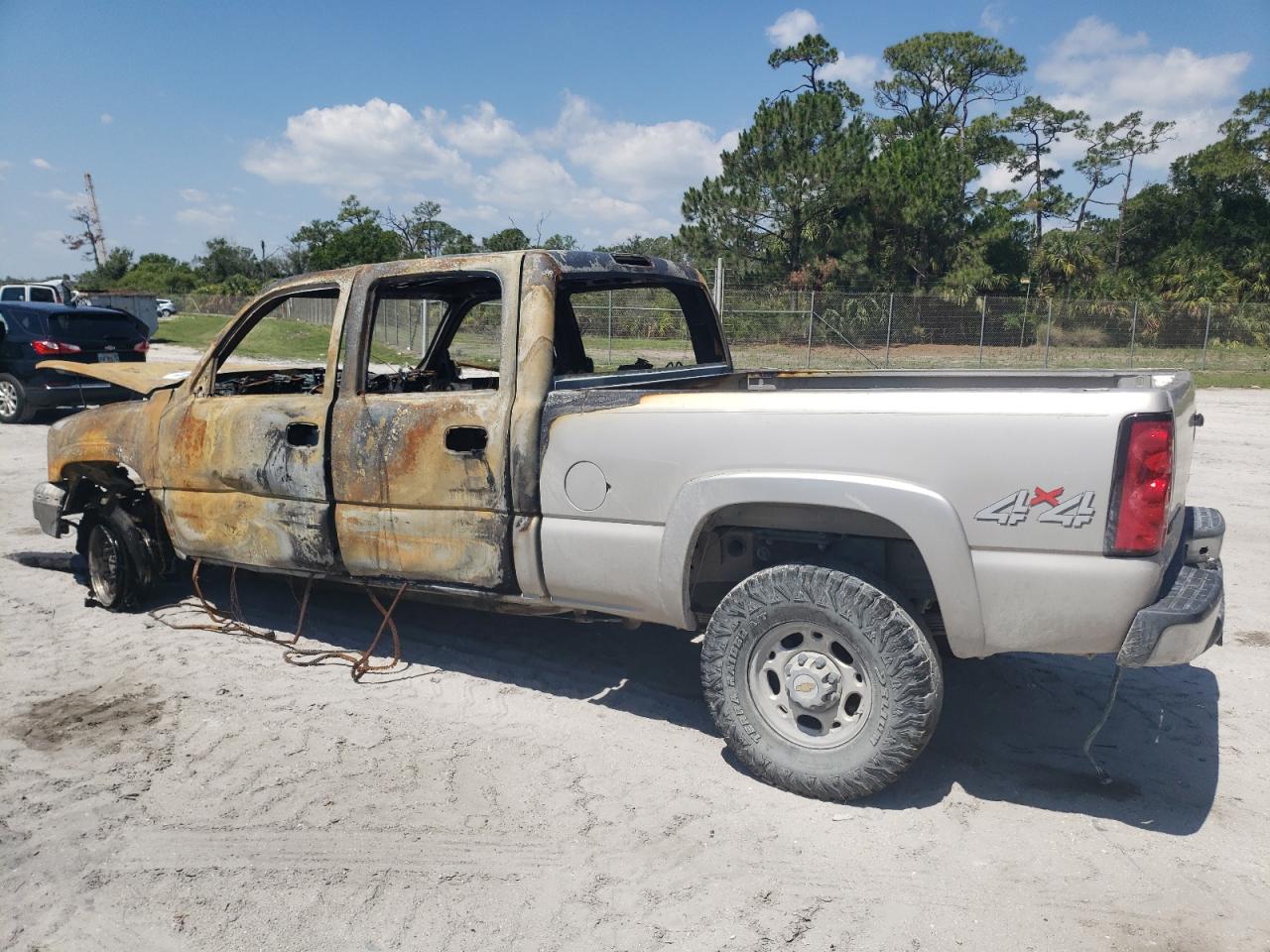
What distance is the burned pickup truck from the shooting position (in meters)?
2.98

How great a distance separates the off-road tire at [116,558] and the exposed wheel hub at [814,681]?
3950 millimetres

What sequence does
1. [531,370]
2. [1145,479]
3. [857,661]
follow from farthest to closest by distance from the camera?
[531,370] → [857,661] → [1145,479]

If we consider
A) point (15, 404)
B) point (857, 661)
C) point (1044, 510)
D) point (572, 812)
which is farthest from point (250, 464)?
point (15, 404)

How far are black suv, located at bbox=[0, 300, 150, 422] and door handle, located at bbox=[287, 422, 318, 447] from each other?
1043 cm

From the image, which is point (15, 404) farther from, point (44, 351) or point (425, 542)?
point (425, 542)

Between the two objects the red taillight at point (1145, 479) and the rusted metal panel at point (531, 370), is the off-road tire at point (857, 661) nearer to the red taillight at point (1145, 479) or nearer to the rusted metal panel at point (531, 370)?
the red taillight at point (1145, 479)

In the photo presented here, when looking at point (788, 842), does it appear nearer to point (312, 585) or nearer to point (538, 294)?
point (538, 294)

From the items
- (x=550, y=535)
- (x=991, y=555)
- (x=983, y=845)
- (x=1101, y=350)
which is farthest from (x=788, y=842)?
(x=1101, y=350)

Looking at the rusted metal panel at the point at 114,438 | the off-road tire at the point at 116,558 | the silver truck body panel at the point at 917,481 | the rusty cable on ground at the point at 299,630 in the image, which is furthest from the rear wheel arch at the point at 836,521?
the off-road tire at the point at 116,558

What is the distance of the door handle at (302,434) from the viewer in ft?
14.8

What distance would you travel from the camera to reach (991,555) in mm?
3078

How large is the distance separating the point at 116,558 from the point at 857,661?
14.4ft

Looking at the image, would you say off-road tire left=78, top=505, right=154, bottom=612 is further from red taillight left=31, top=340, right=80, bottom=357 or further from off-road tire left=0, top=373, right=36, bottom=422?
off-road tire left=0, top=373, right=36, bottom=422

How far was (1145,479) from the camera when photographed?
2.88 m
